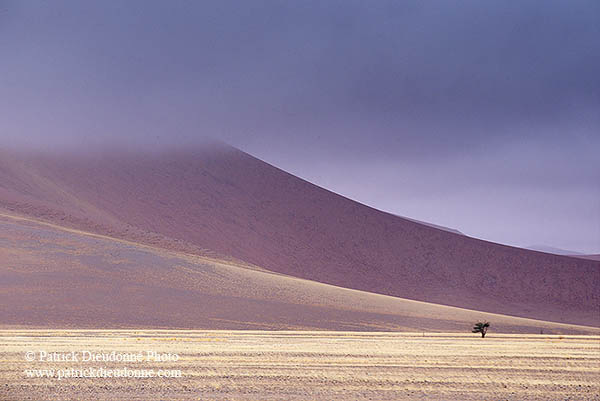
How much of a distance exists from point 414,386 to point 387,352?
3.28 m

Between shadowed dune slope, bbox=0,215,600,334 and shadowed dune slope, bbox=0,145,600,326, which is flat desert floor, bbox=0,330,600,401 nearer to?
shadowed dune slope, bbox=0,215,600,334

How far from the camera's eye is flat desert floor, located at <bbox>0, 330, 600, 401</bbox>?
10.1 meters

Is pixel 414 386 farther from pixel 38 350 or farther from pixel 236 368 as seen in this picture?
pixel 38 350

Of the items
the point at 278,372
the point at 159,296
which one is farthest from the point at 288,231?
the point at 278,372

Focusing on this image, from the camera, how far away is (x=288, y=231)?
213 ft

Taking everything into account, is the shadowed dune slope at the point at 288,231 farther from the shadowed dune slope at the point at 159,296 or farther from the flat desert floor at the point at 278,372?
the flat desert floor at the point at 278,372

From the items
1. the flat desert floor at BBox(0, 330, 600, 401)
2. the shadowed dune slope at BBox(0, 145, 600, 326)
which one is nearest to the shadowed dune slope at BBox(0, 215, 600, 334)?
the shadowed dune slope at BBox(0, 145, 600, 326)

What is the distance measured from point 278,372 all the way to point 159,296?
17303 mm

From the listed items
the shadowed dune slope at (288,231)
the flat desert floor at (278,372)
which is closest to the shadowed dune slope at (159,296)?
the shadowed dune slope at (288,231)

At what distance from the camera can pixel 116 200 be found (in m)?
58.9

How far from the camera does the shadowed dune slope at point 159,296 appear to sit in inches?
972

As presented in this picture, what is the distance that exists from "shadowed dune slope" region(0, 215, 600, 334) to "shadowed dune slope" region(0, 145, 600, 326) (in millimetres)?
7903

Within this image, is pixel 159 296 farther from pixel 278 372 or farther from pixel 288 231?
pixel 288 231

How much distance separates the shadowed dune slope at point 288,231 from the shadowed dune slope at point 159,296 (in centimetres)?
790
